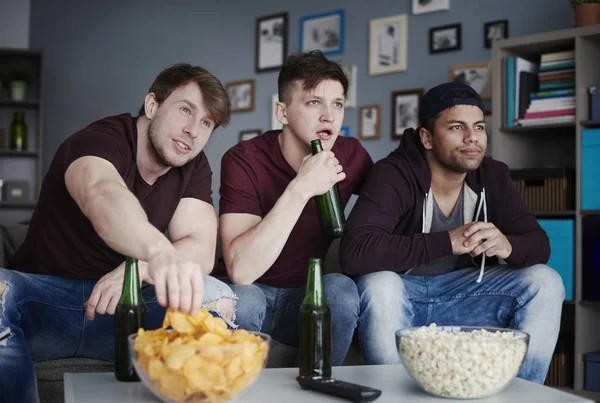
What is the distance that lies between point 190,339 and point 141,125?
3.49ft

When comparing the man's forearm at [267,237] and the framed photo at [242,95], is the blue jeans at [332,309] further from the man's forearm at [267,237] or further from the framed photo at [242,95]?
the framed photo at [242,95]

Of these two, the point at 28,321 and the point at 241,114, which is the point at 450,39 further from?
the point at 28,321

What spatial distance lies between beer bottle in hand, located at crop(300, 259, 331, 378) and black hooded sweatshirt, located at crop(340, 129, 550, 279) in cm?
71

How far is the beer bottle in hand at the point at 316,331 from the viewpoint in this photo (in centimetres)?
141

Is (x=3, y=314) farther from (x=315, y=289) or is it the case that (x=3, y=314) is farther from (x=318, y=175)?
(x=318, y=175)

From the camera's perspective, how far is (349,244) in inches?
84.6

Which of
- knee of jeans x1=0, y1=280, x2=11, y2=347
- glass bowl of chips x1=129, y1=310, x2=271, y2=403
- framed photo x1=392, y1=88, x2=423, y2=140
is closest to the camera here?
glass bowl of chips x1=129, y1=310, x2=271, y2=403

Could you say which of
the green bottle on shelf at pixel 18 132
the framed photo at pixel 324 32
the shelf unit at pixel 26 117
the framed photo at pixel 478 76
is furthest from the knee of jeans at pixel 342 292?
the green bottle on shelf at pixel 18 132

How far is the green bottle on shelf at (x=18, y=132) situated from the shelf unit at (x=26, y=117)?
0.21 ft

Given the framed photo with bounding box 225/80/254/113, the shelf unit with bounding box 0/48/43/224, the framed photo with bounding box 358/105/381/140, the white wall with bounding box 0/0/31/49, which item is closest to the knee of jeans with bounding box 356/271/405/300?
the framed photo with bounding box 358/105/381/140

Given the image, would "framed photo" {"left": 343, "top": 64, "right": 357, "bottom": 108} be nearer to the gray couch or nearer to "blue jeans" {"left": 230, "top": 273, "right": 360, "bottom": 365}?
the gray couch

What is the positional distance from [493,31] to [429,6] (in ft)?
1.44

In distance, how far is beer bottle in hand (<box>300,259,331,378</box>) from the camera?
1407 mm

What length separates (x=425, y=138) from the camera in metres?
2.48
